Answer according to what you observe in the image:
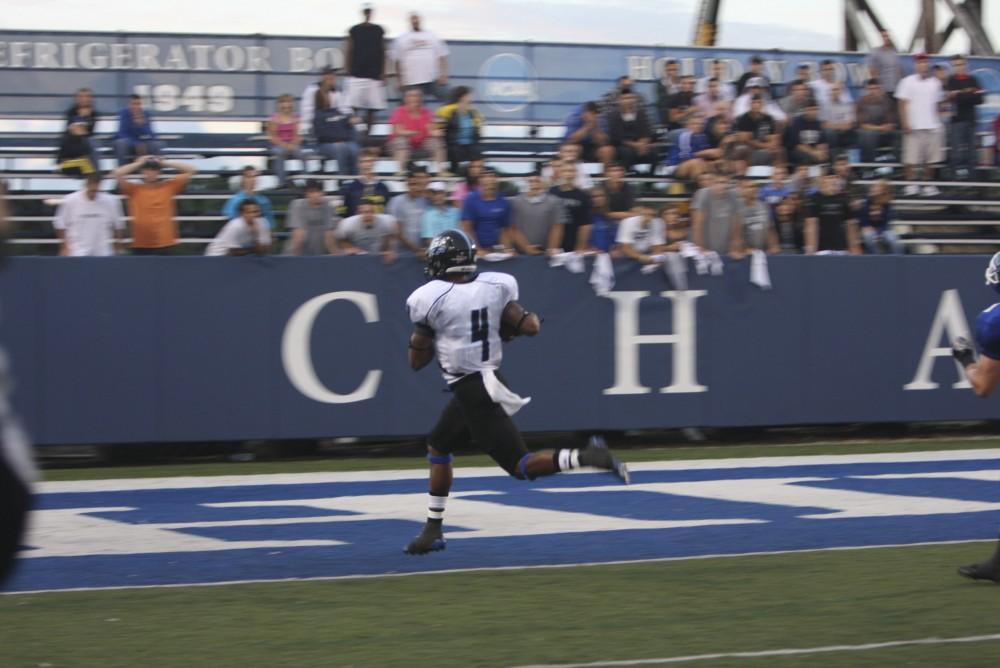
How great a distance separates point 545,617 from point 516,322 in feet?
6.94

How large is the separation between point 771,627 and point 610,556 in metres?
2.08

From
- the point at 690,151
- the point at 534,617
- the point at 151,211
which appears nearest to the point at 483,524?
the point at 534,617

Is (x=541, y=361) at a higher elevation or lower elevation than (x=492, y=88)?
lower

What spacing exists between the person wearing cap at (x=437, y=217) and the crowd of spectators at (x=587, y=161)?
16mm

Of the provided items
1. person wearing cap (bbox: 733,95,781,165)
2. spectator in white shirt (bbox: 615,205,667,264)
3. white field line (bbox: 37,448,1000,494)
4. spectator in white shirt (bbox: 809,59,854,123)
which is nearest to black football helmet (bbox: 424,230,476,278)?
white field line (bbox: 37,448,1000,494)

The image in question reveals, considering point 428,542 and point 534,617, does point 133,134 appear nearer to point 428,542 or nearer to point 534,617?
point 428,542

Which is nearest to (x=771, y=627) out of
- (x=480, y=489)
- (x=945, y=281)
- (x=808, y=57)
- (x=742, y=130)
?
(x=480, y=489)

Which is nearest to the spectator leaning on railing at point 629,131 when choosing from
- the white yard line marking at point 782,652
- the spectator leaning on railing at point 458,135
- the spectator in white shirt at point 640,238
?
the spectator leaning on railing at point 458,135

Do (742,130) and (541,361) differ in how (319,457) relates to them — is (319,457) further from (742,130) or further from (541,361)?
(742,130)

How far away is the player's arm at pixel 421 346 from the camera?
8359 mm

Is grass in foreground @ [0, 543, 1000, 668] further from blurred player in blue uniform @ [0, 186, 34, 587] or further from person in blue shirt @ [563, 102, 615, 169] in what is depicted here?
person in blue shirt @ [563, 102, 615, 169]

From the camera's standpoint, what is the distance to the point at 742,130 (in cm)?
Result: 1714

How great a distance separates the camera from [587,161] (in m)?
16.8

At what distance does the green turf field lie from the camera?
6121mm
